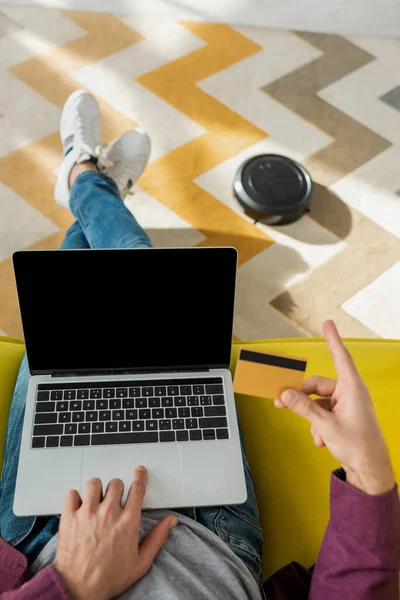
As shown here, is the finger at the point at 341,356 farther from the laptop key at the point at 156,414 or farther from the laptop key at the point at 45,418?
the laptop key at the point at 45,418

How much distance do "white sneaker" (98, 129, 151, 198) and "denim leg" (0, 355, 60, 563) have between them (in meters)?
0.96

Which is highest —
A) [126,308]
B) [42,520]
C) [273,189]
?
[126,308]

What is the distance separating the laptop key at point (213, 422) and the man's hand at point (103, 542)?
177 millimetres

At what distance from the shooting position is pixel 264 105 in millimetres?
2363

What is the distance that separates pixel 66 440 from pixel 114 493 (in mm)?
164

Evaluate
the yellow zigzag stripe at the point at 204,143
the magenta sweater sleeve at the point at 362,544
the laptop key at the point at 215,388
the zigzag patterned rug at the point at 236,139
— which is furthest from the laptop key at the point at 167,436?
the yellow zigzag stripe at the point at 204,143

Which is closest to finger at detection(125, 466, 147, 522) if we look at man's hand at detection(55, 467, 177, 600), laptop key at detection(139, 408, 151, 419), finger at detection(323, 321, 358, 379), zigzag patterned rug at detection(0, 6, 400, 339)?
man's hand at detection(55, 467, 177, 600)

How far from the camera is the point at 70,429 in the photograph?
3.66 ft

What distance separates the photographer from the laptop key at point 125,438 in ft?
3.64

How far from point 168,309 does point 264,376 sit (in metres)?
0.29

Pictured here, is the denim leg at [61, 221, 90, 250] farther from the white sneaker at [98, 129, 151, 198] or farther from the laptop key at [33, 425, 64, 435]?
the laptop key at [33, 425, 64, 435]

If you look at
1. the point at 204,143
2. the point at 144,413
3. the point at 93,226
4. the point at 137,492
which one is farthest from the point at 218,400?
the point at 204,143

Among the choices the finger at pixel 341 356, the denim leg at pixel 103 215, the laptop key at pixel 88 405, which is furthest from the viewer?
the denim leg at pixel 103 215

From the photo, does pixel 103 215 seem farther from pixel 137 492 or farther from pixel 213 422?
pixel 137 492
